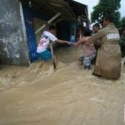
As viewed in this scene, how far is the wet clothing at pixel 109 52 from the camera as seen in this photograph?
7.30 metres

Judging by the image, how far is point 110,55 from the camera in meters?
7.34

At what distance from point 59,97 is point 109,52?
77.8 inches

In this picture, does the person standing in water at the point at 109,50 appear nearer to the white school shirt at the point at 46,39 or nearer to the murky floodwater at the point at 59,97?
the murky floodwater at the point at 59,97

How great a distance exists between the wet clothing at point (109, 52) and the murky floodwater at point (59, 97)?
0.94 feet

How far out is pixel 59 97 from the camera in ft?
20.5

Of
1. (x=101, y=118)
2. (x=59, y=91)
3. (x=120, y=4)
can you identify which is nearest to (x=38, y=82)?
(x=59, y=91)

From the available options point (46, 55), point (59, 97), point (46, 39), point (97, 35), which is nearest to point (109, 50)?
point (97, 35)

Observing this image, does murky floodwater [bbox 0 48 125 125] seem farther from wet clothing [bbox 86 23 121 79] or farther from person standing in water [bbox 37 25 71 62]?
person standing in water [bbox 37 25 71 62]

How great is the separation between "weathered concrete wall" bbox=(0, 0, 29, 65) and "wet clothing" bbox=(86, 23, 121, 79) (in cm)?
279

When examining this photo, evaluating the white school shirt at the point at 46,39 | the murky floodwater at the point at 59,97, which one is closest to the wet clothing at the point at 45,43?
the white school shirt at the point at 46,39

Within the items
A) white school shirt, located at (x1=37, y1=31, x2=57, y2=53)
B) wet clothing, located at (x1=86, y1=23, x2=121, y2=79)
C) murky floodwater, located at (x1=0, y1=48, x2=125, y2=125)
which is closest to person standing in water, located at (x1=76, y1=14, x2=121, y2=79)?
wet clothing, located at (x1=86, y1=23, x2=121, y2=79)

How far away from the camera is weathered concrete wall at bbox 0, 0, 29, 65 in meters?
9.15

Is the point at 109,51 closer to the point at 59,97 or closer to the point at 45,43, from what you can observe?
the point at 59,97

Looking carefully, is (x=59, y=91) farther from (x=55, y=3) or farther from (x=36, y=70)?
(x=55, y=3)
